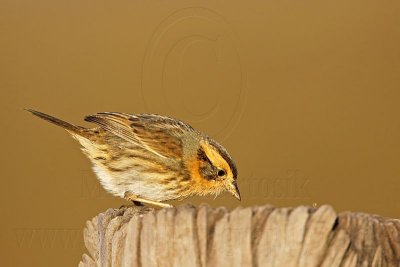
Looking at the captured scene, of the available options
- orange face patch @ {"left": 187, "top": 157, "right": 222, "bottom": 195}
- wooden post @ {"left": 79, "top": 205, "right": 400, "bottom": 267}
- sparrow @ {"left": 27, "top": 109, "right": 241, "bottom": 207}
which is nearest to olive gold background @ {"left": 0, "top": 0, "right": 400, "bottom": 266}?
sparrow @ {"left": 27, "top": 109, "right": 241, "bottom": 207}

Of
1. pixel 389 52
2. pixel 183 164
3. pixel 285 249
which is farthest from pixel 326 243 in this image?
pixel 389 52

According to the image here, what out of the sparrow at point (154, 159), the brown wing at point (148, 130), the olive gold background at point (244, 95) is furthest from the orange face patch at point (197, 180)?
the olive gold background at point (244, 95)

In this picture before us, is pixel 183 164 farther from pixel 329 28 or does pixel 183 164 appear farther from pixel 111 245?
pixel 329 28

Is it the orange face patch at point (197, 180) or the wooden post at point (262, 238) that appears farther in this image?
the orange face patch at point (197, 180)

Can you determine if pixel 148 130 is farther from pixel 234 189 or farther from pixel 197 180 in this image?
pixel 234 189

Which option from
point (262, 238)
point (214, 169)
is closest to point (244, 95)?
point (214, 169)

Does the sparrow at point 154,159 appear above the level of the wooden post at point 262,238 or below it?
above

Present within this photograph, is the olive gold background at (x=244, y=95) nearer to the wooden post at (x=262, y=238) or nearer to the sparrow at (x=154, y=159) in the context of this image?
the sparrow at (x=154, y=159)
